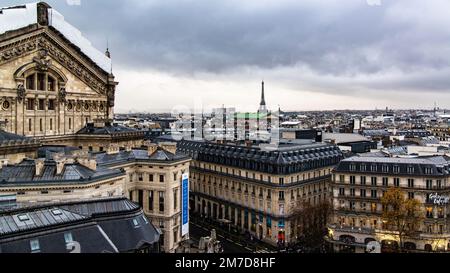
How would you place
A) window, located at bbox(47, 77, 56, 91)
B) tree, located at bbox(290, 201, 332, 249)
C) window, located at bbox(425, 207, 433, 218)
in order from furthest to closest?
tree, located at bbox(290, 201, 332, 249), window, located at bbox(425, 207, 433, 218), window, located at bbox(47, 77, 56, 91)

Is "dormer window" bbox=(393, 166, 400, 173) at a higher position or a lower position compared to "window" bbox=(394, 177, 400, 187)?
higher

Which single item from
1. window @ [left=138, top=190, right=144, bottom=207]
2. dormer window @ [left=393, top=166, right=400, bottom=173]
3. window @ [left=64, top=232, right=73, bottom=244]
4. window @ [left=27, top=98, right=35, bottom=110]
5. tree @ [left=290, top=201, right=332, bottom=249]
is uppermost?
window @ [left=27, top=98, right=35, bottom=110]

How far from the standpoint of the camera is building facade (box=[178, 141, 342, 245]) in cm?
6688

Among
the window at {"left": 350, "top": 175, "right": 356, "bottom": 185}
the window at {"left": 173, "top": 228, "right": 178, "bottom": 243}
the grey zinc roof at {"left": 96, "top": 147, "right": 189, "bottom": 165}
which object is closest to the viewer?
the grey zinc roof at {"left": 96, "top": 147, "right": 189, "bottom": 165}

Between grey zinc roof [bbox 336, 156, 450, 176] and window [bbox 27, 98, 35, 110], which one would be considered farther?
grey zinc roof [bbox 336, 156, 450, 176]

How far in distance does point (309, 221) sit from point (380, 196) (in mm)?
10863

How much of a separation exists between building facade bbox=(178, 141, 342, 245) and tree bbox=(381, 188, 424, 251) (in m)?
13.3

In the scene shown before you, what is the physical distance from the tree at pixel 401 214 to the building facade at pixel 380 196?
0.83m

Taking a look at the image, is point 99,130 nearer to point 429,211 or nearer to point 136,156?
point 136,156

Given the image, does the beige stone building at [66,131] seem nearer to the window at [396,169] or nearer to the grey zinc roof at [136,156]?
the grey zinc roof at [136,156]

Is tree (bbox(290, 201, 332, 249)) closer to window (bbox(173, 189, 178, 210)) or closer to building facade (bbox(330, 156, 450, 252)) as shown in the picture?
building facade (bbox(330, 156, 450, 252))

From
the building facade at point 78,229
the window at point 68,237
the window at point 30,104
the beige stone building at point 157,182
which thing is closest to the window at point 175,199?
the beige stone building at point 157,182

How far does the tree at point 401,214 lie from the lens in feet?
186

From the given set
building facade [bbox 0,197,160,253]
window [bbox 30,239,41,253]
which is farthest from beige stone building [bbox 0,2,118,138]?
window [bbox 30,239,41,253]
